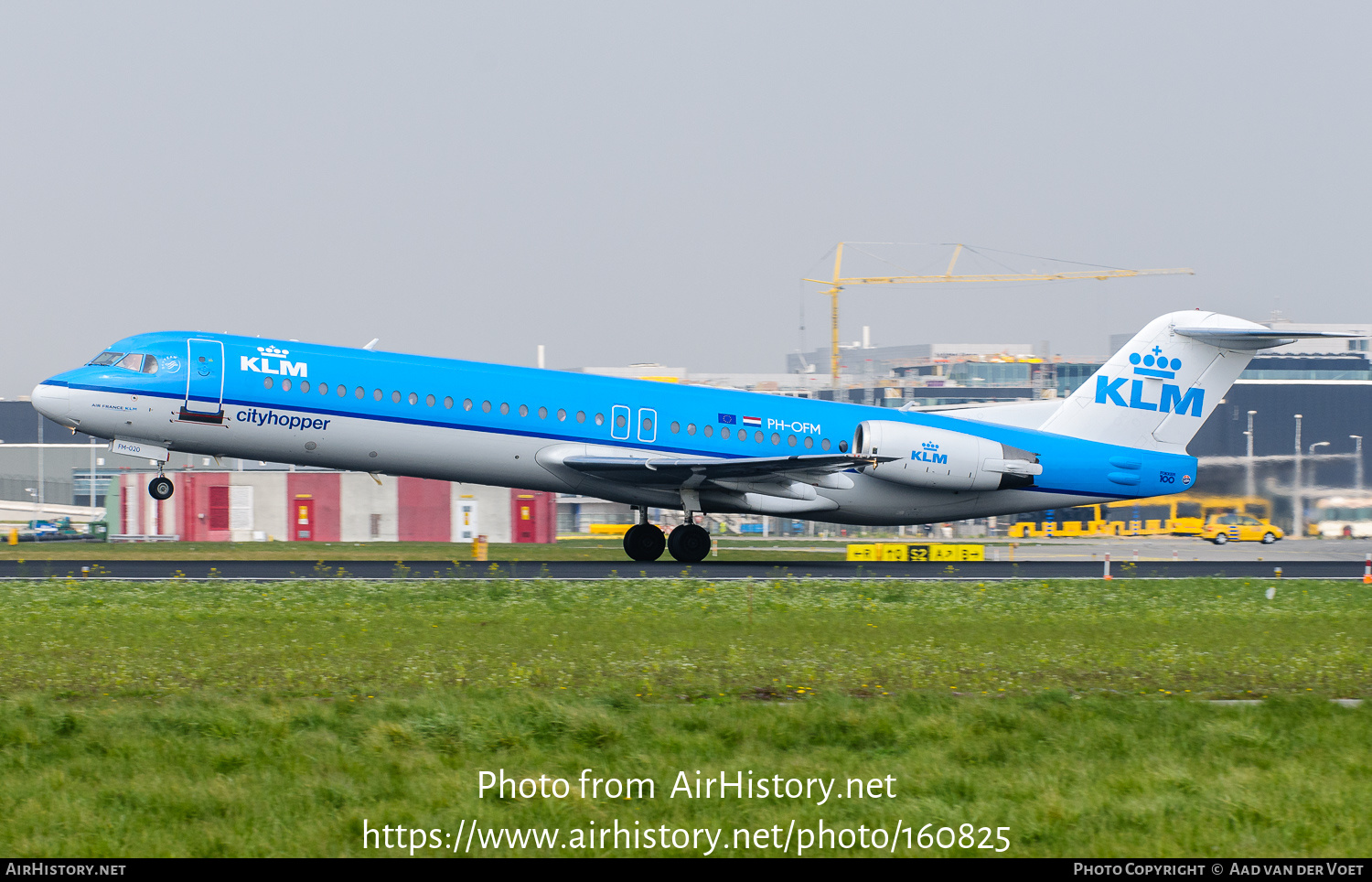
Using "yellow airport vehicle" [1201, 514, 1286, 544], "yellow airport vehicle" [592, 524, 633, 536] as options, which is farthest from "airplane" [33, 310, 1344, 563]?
"yellow airport vehicle" [592, 524, 633, 536]

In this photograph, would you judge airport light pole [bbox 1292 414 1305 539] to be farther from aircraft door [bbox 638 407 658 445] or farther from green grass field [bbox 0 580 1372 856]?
green grass field [bbox 0 580 1372 856]

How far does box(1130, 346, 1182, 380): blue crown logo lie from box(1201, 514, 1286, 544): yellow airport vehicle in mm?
16102

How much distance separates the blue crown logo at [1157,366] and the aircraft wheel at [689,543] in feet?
37.9

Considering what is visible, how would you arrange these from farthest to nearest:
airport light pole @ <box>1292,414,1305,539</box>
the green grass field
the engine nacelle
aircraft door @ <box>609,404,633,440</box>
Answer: airport light pole @ <box>1292,414,1305,539</box>, the engine nacelle, aircraft door @ <box>609,404,633,440</box>, the green grass field

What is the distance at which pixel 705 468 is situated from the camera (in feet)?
85.9

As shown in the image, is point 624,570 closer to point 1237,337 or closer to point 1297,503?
point 1237,337

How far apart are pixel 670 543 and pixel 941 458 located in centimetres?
640

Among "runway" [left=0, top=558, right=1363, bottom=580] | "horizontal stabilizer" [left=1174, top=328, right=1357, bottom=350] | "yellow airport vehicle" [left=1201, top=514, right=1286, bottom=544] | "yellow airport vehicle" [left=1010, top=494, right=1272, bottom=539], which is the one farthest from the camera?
"yellow airport vehicle" [left=1201, top=514, right=1286, bottom=544]

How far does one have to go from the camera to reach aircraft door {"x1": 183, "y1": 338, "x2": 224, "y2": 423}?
77.6ft

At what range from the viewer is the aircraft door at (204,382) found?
2366 cm

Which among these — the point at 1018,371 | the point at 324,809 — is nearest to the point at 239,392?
the point at 324,809

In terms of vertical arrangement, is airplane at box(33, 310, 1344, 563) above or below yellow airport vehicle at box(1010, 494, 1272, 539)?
above

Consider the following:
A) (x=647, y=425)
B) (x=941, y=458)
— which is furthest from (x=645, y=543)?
(x=941, y=458)

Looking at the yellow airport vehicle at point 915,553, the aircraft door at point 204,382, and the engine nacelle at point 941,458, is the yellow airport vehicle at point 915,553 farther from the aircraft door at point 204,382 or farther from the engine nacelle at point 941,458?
the aircraft door at point 204,382
